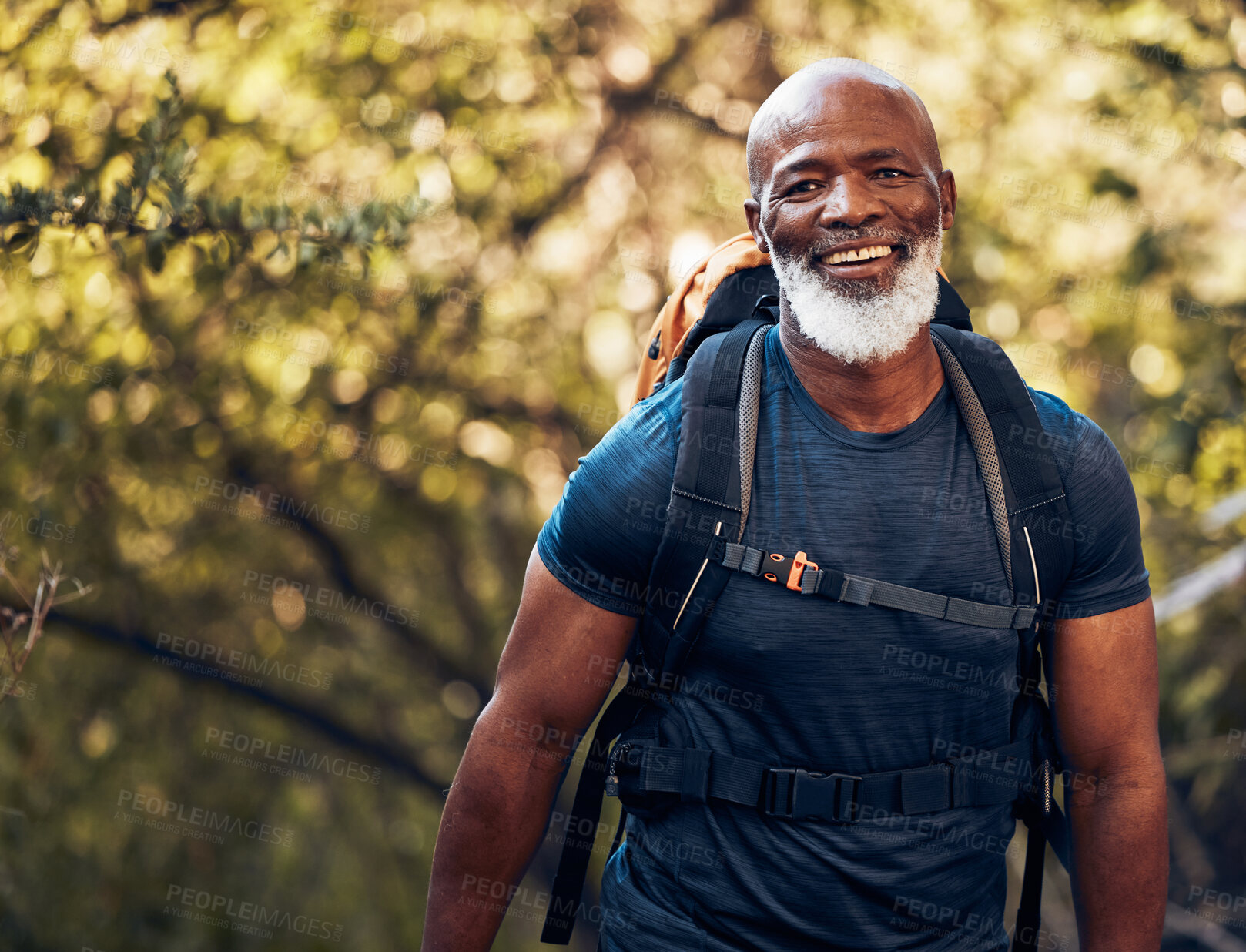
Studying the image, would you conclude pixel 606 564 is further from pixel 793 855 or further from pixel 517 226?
pixel 517 226

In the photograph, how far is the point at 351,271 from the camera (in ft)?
16.0

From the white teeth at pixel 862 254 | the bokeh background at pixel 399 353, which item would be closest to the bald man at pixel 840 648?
the white teeth at pixel 862 254

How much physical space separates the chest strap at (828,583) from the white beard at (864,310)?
0.34m

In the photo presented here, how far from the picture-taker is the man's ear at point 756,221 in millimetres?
1792

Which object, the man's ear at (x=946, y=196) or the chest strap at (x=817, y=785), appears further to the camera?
the man's ear at (x=946, y=196)

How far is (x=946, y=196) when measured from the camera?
70.0 inches

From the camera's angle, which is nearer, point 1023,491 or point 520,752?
point 1023,491

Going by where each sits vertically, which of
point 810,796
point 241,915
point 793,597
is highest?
point 793,597

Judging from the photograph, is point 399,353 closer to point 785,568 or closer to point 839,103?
point 839,103

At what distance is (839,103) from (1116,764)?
1145mm

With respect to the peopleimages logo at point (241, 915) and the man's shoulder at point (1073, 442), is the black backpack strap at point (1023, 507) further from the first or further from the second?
the peopleimages logo at point (241, 915)

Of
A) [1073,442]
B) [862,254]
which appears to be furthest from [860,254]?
[1073,442]

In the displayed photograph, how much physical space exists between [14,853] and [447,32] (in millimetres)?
4187

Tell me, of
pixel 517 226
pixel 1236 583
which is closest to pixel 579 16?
pixel 517 226
